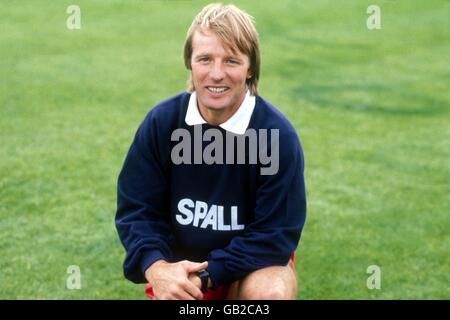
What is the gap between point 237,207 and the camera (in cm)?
308

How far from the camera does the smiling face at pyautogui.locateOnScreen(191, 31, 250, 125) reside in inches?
117

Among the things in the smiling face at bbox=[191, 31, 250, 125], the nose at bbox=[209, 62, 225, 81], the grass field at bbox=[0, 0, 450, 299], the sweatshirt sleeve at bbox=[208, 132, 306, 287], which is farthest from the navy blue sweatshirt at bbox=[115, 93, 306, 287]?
the grass field at bbox=[0, 0, 450, 299]

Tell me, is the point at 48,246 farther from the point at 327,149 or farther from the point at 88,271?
the point at 327,149

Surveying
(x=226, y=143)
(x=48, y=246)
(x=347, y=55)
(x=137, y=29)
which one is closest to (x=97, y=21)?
(x=137, y=29)

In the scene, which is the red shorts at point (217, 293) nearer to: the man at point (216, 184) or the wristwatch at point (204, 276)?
the man at point (216, 184)

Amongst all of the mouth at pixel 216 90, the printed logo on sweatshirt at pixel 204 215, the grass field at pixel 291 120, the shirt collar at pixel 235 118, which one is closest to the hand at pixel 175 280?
the printed logo on sweatshirt at pixel 204 215

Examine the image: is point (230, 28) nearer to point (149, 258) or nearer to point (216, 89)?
point (216, 89)

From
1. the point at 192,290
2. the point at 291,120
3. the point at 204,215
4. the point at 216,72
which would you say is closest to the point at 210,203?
the point at 204,215

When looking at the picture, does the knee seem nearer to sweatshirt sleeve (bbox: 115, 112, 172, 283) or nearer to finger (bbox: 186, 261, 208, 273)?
finger (bbox: 186, 261, 208, 273)

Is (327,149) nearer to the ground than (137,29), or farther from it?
nearer to the ground

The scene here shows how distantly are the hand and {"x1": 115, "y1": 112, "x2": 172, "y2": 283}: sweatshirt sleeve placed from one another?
0.10 metres

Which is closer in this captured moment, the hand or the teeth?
the hand

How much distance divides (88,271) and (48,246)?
43 cm

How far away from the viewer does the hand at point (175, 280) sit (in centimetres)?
288
